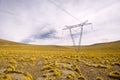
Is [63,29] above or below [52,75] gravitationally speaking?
above

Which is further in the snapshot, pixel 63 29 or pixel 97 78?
pixel 63 29

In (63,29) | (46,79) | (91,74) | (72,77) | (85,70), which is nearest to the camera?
(46,79)

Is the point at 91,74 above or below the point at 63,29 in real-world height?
below

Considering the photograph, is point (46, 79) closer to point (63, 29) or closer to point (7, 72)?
point (7, 72)

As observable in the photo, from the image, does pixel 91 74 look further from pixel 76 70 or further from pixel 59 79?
pixel 59 79

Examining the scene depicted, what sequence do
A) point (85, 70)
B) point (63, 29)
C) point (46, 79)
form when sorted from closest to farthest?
1. point (46, 79)
2. point (85, 70)
3. point (63, 29)

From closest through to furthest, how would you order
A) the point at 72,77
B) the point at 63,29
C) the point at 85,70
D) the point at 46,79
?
the point at 46,79 → the point at 72,77 → the point at 85,70 → the point at 63,29

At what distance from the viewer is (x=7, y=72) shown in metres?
18.2

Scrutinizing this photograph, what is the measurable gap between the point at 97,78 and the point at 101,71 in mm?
3321

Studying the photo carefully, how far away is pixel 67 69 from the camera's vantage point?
2228 centimetres

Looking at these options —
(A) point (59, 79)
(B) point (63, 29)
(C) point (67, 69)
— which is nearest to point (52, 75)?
(A) point (59, 79)

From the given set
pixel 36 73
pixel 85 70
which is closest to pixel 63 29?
pixel 85 70

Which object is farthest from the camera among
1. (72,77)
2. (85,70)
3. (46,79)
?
(85,70)

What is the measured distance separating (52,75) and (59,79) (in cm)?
120
